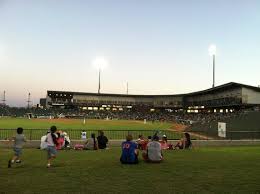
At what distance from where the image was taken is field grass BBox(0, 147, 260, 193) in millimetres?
9727

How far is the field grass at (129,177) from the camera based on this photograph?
9.73m

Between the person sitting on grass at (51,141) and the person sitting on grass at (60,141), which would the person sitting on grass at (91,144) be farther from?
the person sitting on grass at (51,141)

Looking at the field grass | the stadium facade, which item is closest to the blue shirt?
the field grass

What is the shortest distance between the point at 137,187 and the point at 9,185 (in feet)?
12.4

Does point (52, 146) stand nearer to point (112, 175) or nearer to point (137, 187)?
point (112, 175)

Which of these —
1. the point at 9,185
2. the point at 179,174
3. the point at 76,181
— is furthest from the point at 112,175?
the point at 9,185

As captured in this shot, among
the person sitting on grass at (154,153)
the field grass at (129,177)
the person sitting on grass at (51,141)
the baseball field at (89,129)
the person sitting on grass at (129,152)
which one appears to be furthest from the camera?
the baseball field at (89,129)

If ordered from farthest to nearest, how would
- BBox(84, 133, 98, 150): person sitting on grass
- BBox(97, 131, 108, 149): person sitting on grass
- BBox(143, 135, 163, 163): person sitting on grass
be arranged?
1. BBox(97, 131, 108, 149): person sitting on grass
2. BBox(84, 133, 98, 150): person sitting on grass
3. BBox(143, 135, 163, 163): person sitting on grass

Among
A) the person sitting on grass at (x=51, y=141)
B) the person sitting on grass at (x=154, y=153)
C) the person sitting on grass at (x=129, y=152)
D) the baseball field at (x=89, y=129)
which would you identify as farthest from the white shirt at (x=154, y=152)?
the baseball field at (x=89, y=129)

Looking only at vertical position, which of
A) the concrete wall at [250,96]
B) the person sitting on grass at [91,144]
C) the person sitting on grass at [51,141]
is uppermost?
the concrete wall at [250,96]

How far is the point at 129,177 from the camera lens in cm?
1148

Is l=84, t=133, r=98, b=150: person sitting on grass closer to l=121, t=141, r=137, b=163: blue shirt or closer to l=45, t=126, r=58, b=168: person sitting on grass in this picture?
l=121, t=141, r=137, b=163: blue shirt

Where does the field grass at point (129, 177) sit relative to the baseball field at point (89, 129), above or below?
below

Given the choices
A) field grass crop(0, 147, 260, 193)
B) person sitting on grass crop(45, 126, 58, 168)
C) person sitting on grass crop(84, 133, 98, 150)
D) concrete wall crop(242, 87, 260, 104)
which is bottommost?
field grass crop(0, 147, 260, 193)
